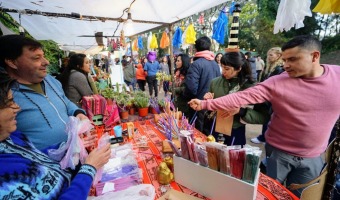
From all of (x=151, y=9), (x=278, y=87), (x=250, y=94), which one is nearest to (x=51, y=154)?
(x=250, y=94)

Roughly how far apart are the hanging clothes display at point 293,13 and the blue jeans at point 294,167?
5.24ft

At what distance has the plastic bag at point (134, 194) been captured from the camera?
40.3 inches

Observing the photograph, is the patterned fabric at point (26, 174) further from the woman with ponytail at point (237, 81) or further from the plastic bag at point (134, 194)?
the woman with ponytail at point (237, 81)

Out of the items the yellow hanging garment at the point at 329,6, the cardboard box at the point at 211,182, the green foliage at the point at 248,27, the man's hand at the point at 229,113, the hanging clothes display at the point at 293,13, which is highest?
the green foliage at the point at 248,27

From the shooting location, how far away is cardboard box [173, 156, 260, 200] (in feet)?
3.04

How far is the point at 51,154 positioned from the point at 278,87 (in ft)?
5.39

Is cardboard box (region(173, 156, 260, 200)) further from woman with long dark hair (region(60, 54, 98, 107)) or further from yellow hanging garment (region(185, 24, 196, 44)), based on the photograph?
yellow hanging garment (region(185, 24, 196, 44))

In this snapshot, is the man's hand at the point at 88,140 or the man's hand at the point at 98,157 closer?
the man's hand at the point at 98,157

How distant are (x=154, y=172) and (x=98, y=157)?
46cm

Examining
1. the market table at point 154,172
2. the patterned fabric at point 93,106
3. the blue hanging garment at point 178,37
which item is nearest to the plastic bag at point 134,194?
the market table at point 154,172

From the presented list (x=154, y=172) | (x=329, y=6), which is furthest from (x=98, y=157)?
(x=329, y=6)

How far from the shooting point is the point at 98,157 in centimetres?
104

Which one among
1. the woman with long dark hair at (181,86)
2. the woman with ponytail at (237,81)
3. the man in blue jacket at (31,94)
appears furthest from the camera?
the woman with long dark hair at (181,86)

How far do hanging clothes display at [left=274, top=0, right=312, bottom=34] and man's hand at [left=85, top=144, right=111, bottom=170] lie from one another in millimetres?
2493
